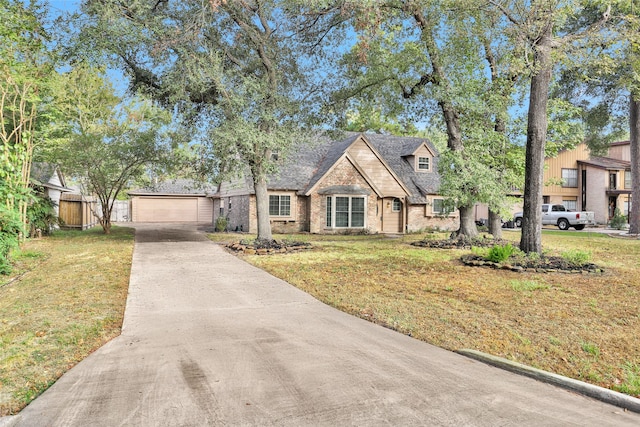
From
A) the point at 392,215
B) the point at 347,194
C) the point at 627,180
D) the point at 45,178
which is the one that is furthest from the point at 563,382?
the point at 627,180

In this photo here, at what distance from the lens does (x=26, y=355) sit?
4453 mm

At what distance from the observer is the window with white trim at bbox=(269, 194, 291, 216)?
72.5 ft

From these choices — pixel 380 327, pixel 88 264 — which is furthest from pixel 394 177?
pixel 380 327

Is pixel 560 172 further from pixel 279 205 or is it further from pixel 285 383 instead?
pixel 285 383

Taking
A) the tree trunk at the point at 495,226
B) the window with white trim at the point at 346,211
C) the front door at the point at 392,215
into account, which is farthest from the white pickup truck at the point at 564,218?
the window with white trim at the point at 346,211

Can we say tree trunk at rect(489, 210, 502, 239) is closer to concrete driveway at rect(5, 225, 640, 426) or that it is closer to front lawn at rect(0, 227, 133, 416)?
concrete driveway at rect(5, 225, 640, 426)

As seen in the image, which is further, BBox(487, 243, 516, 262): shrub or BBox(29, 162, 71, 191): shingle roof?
BBox(29, 162, 71, 191): shingle roof

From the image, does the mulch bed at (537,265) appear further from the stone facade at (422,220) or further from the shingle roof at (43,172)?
the shingle roof at (43,172)

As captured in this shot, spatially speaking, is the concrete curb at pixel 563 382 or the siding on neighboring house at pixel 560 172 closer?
the concrete curb at pixel 563 382

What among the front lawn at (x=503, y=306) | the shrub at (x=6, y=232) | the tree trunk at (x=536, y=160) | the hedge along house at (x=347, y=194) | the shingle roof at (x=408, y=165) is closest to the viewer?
the front lawn at (x=503, y=306)

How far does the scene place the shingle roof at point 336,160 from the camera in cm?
2262

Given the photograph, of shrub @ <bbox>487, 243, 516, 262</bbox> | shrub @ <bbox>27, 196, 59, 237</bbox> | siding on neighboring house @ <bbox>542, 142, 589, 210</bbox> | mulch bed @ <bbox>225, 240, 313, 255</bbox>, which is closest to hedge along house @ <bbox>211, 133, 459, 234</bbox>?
mulch bed @ <bbox>225, 240, 313, 255</bbox>

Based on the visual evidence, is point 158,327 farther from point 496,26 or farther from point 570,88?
point 570,88

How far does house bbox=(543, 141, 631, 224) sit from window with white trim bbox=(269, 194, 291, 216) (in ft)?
80.7
